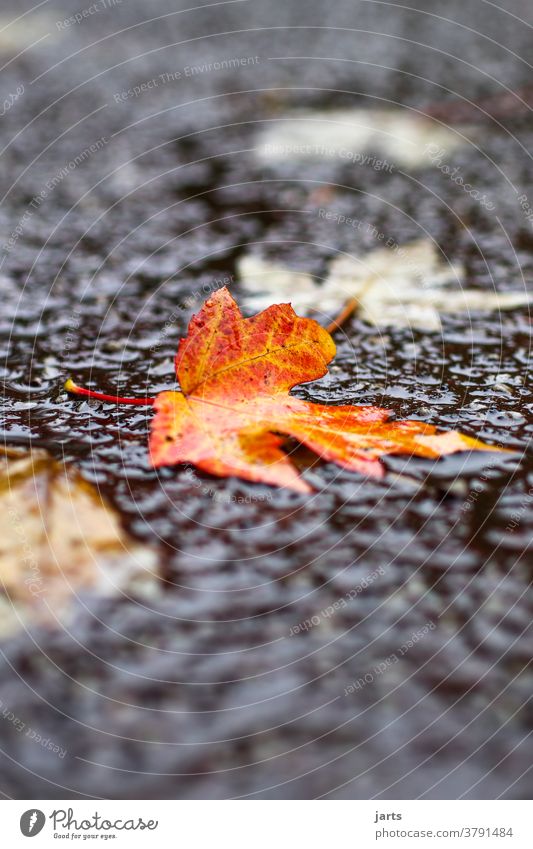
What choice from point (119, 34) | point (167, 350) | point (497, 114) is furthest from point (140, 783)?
point (119, 34)

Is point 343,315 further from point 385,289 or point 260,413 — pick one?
point 260,413

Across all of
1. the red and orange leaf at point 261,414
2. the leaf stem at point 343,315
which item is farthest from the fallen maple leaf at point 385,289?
the red and orange leaf at point 261,414

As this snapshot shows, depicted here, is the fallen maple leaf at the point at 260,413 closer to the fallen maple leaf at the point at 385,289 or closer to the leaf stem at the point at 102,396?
the leaf stem at the point at 102,396

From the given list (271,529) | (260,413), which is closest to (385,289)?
(260,413)

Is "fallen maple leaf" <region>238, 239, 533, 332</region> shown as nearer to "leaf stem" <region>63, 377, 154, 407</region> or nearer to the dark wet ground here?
the dark wet ground

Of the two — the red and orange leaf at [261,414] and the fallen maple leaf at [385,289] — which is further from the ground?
the fallen maple leaf at [385,289]

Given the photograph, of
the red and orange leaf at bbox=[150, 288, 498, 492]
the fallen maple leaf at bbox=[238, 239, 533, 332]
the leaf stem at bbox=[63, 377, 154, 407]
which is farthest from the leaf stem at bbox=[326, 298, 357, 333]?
the leaf stem at bbox=[63, 377, 154, 407]
